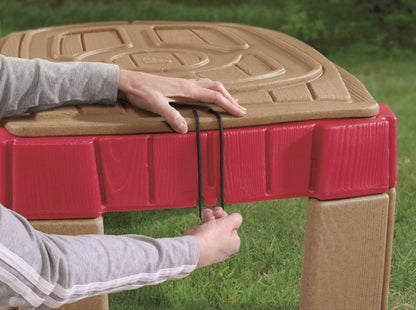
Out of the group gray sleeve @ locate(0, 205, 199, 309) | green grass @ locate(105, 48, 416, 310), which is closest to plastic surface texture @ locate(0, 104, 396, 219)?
gray sleeve @ locate(0, 205, 199, 309)

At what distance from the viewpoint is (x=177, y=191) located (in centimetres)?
119

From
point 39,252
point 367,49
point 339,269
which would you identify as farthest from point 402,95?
point 39,252

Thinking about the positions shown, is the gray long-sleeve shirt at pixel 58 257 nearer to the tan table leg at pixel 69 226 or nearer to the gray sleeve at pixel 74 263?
the gray sleeve at pixel 74 263

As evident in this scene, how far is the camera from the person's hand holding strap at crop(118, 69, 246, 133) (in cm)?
114

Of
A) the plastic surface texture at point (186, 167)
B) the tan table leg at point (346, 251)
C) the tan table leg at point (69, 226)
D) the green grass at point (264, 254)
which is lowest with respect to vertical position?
the green grass at point (264, 254)

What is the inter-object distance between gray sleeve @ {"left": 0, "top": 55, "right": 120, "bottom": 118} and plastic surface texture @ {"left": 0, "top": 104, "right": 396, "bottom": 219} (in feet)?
0.24

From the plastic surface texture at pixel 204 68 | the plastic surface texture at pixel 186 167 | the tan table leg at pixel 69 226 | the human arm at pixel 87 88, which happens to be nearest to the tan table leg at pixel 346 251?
the plastic surface texture at pixel 186 167

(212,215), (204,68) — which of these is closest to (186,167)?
(212,215)

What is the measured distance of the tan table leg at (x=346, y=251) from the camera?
125cm

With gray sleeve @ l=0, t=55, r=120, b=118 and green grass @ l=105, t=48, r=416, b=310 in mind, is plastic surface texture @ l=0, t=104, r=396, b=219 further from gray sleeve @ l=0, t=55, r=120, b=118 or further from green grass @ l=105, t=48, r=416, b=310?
green grass @ l=105, t=48, r=416, b=310

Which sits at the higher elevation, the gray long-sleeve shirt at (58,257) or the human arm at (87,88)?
the human arm at (87,88)

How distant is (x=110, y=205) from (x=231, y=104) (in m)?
0.31

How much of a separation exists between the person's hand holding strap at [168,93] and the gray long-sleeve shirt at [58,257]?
0.15 m

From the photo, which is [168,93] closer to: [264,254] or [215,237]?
[215,237]
